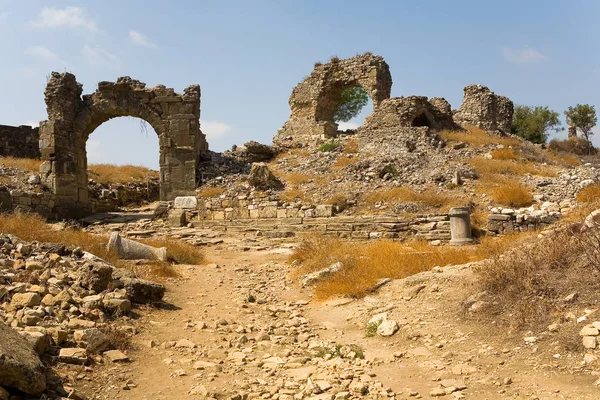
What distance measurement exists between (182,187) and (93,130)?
4106 millimetres

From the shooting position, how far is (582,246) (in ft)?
16.6

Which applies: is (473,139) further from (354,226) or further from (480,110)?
(354,226)

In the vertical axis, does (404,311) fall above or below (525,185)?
below

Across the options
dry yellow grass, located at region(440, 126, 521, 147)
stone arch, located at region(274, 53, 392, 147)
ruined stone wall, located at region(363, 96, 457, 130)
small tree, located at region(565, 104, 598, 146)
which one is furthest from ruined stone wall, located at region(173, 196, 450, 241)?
small tree, located at region(565, 104, 598, 146)

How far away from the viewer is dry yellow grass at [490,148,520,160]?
59.3ft

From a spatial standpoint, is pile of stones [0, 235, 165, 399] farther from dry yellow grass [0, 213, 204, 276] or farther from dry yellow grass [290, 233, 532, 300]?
dry yellow grass [290, 233, 532, 300]

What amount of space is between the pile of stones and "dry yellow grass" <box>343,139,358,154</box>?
13896 mm

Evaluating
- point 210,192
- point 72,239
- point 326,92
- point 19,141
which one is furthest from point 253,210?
point 19,141

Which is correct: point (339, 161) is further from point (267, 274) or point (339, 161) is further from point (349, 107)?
point (349, 107)

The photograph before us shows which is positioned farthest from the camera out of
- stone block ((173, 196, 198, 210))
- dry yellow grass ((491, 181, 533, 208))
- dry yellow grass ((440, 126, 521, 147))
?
dry yellow grass ((440, 126, 521, 147))

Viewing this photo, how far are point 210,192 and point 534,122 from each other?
31.8m

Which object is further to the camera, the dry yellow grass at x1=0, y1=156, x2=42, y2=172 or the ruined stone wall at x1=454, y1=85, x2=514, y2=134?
the ruined stone wall at x1=454, y1=85, x2=514, y2=134

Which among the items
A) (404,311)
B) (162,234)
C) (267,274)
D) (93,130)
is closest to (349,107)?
(93,130)

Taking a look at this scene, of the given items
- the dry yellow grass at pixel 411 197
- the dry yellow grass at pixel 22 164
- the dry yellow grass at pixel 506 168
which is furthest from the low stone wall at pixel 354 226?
the dry yellow grass at pixel 22 164
